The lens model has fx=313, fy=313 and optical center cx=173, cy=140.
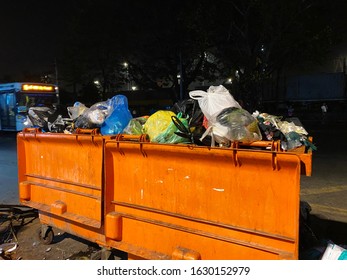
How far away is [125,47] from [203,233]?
23.4 meters

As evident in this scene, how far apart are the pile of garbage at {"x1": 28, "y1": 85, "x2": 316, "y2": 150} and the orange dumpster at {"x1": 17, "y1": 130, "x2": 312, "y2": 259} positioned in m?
0.17

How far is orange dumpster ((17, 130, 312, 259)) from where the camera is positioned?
2260mm

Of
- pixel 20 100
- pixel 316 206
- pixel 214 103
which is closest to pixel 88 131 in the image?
pixel 214 103

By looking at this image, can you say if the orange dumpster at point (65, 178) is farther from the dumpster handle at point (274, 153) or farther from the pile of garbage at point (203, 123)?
the dumpster handle at point (274, 153)

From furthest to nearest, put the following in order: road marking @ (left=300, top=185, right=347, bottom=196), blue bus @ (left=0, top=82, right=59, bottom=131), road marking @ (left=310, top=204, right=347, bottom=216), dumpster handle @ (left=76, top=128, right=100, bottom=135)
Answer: blue bus @ (left=0, top=82, right=59, bottom=131), road marking @ (left=300, top=185, right=347, bottom=196), road marking @ (left=310, top=204, right=347, bottom=216), dumpster handle @ (left=76, top=128, right=100, bottom=135)

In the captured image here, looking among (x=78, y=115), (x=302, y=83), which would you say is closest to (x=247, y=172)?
(x=78, y=115)

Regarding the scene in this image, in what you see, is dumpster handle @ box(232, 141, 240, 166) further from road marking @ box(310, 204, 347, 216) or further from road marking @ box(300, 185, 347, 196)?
road marking @ box(300, 185, 347, 196)

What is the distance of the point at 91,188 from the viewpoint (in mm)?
3295

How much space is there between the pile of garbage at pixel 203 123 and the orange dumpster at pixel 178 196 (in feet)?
0.56

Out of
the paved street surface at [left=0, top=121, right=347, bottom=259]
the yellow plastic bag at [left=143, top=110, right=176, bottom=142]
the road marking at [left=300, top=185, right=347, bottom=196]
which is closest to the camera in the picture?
the yellow plastic bag at [left=143, top=110, right=176, bottom=142]

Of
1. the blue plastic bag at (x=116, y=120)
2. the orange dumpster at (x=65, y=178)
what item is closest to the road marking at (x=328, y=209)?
the blue plastic bag at (x=116, y=120)

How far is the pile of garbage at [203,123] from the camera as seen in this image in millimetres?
2572

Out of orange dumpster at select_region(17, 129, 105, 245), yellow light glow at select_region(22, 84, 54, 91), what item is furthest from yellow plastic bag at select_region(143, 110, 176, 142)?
yellow light glow at select_region(22, 84, 54, 91)

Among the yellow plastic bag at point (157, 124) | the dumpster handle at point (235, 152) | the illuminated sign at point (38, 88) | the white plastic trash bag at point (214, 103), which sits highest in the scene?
the illuminated sign at point (38, 88)
